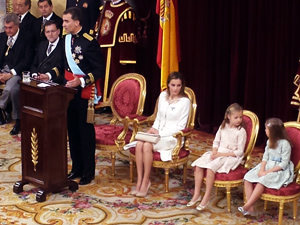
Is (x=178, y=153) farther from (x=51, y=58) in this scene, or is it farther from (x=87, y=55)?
(x=51, y=58)

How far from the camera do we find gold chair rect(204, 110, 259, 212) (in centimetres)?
533

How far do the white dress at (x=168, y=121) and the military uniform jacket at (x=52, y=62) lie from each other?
1.05 meters

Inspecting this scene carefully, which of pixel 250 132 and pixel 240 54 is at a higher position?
pixel 240 54

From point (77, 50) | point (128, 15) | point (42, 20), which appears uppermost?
point (128, 15)

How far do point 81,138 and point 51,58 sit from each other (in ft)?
3.20

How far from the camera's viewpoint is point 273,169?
5.09 metres

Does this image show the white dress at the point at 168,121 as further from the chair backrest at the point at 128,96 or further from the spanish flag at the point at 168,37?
the spanish flag at the point at 168,37

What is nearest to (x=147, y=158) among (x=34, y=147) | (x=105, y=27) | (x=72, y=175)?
(x=72, y=175)

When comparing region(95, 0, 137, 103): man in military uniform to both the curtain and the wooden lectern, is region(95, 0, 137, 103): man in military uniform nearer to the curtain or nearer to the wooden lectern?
the curtain

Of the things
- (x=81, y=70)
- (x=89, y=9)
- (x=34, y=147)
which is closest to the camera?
(x=34, y=147)

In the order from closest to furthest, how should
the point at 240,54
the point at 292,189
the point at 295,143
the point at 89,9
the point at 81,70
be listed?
the point at 292,189 → the point at 295,143 → the point at 81,70 → the point at 240,54 → the point at 89,9

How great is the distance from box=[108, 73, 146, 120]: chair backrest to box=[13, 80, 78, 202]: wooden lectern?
100cm

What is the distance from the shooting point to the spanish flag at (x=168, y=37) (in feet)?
24.9

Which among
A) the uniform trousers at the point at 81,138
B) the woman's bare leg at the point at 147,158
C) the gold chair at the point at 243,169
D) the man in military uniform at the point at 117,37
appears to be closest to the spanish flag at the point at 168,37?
the man in military uniform at the point at 117,37
